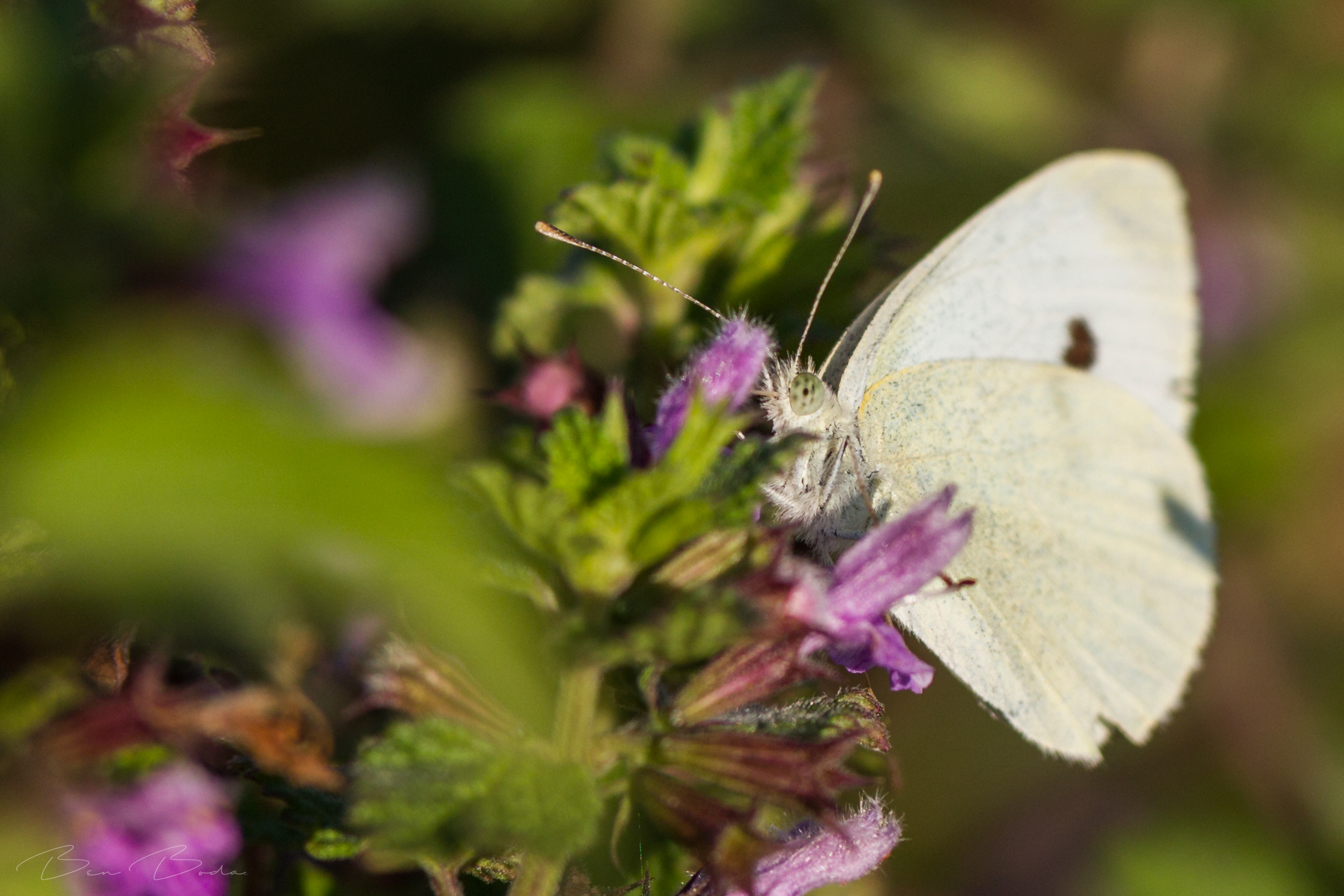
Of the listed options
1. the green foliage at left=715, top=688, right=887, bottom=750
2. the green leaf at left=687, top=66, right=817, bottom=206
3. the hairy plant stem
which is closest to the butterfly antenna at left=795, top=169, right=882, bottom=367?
the green leaf at left=687, top=66, right=817, bottom=206

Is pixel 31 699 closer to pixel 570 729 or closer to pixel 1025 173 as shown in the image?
pixel 570 729

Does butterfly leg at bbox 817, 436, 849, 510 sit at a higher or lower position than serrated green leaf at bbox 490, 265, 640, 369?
lower

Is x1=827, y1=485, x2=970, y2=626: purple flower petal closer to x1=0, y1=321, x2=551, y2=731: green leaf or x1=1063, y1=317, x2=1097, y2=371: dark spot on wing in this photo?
x1=0, y1=321, x2=551, y2=731: green leaf

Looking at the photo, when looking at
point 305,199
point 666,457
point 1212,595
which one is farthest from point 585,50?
point 666,457

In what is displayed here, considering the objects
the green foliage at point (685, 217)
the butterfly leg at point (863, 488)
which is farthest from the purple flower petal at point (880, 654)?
the green foliage at point (685, 217)

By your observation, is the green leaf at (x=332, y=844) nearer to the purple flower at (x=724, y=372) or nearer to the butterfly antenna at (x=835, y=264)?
the purple flower at (x=724, y=372)

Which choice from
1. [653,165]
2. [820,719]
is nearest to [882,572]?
[820,719]

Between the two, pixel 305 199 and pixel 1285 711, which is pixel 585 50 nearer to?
pixel 305 199
